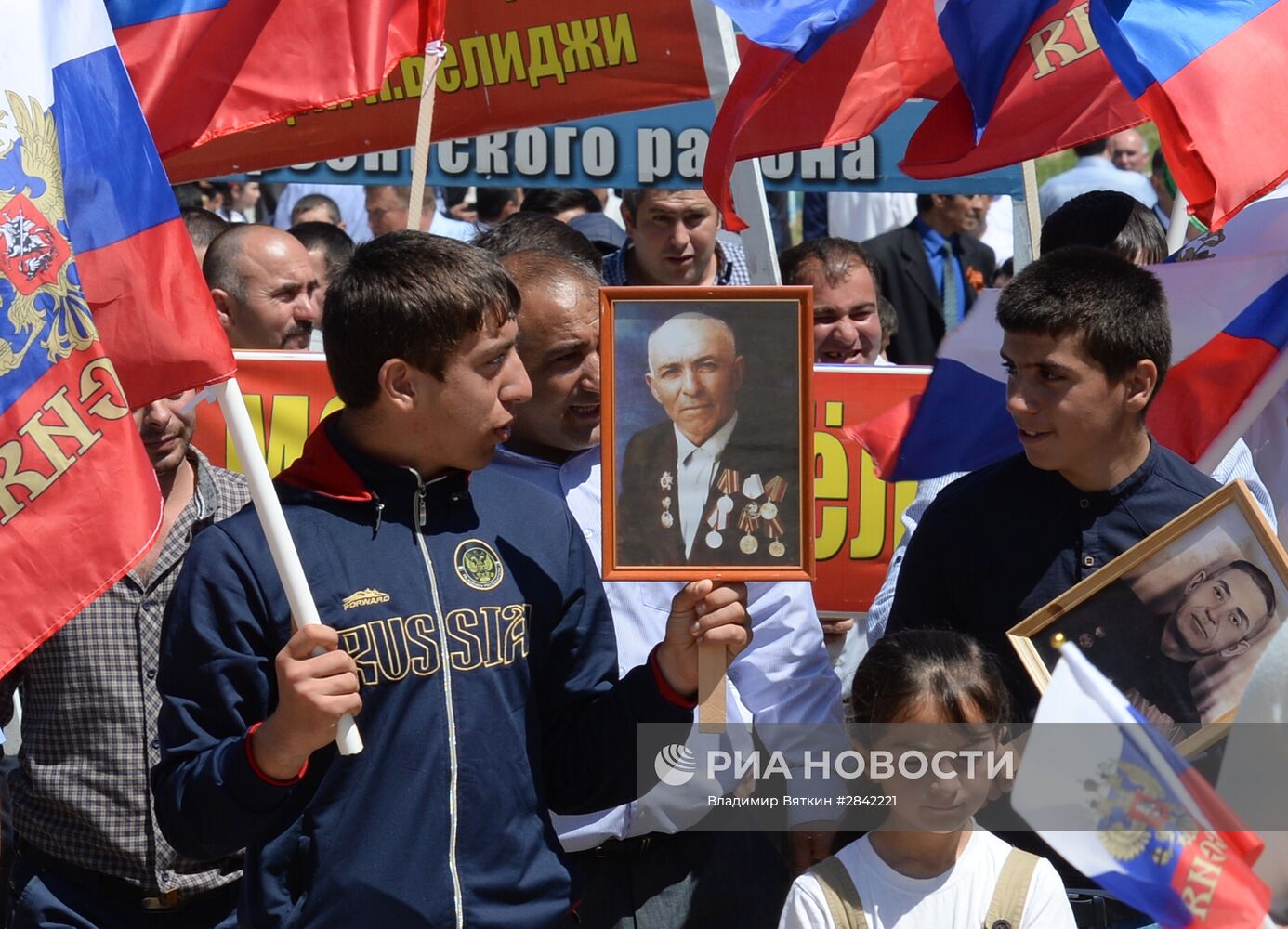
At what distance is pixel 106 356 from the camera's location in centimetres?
341

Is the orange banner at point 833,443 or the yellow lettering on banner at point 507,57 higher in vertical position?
the yellow lettering on banner at point 507,57

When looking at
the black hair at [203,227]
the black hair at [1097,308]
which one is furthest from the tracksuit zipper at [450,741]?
the black hair at [203,227]

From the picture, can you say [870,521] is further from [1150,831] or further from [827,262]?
[1150,831]

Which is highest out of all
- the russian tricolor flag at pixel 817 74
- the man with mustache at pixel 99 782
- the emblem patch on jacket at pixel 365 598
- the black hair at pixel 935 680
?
the russian tricolor flag at pixel 817 74

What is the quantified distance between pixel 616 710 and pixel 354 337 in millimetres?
860

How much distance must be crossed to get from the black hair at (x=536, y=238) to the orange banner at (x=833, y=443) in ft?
2.56

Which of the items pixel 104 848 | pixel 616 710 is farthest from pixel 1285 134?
pixel 104 848

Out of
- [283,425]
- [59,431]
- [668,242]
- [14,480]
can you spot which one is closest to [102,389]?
[59,431]

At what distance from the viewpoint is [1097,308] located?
157 inches

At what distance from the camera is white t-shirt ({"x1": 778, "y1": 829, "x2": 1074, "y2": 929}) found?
354cm

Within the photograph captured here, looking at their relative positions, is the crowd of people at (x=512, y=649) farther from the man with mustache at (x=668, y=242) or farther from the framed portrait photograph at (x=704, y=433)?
the man with mustache at (x=668, y=242)

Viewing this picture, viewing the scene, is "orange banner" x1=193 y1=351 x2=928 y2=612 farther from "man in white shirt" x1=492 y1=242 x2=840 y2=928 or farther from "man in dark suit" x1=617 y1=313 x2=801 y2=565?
"man in dark suit" x1=617 y1=313 x2=801 y2=565

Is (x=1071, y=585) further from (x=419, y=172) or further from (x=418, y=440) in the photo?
(x=419, y=172)

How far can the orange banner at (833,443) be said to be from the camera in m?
5.66
